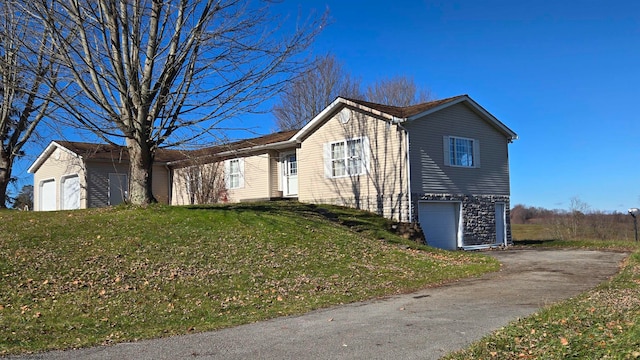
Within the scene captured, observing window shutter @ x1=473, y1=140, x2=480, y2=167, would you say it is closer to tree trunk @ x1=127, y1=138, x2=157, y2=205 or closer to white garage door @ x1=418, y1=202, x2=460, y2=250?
white garage door @ x1=418, y1=202, x2=460, y2=250

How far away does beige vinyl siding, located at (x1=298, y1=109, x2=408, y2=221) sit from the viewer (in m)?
20.7

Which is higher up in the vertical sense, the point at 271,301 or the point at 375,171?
the point at 375,171

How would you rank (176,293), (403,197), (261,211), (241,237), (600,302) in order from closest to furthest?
(600,302)
(176,293)
(241,237)
(261,211)
(403,197)

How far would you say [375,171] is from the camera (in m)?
21.5

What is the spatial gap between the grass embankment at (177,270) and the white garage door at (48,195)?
15271 millimetres

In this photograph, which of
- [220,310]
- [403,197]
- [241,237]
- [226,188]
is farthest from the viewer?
[226,188]

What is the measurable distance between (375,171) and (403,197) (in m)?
1.68

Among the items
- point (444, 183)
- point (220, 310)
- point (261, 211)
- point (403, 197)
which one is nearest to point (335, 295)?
point (220, 310)

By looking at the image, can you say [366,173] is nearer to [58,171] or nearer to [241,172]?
[241,172]

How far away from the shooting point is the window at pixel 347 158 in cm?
2205

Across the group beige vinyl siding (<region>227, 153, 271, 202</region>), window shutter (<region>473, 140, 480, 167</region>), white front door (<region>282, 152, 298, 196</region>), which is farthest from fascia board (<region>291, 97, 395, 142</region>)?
window shutter (<region>473, 140, 480, 167</region>)

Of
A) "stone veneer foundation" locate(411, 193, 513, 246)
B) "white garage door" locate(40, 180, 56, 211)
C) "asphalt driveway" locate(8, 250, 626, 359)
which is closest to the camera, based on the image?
"asphalt driveway" locate(8, 250, 626, 359)

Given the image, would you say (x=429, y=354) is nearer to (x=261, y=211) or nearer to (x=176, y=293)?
(x=176, y=293)

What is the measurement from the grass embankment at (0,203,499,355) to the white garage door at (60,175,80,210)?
12.8m
